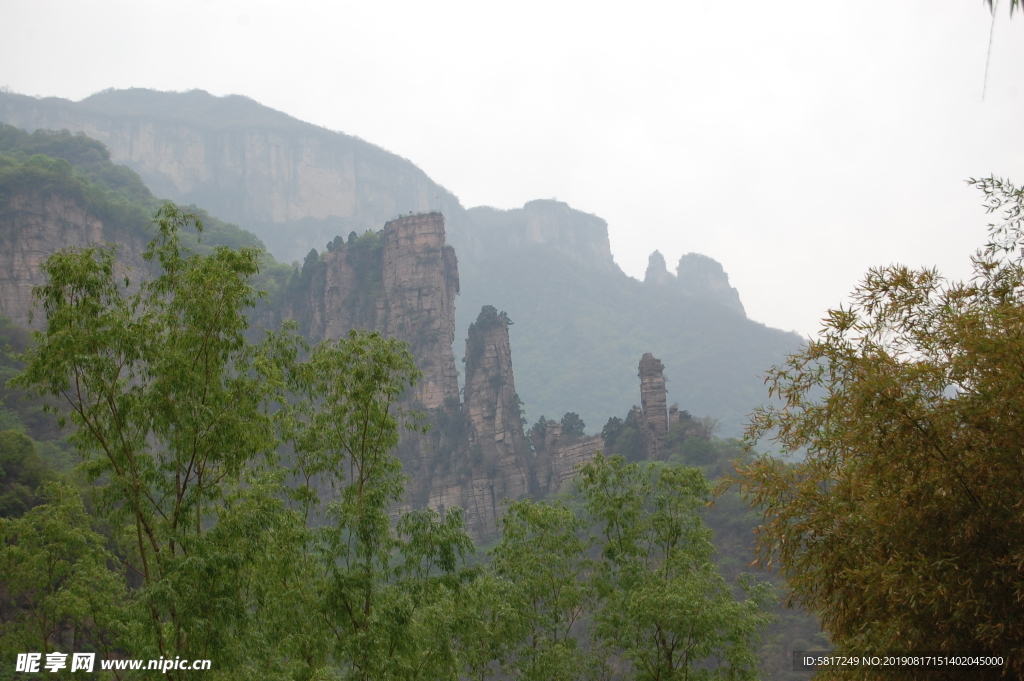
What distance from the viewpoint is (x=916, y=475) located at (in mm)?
8156

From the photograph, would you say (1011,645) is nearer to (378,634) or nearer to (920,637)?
(920,637)

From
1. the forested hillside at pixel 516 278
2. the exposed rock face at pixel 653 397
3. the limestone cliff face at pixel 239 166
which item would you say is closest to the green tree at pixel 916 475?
the exposed rock face at pixel 653 397

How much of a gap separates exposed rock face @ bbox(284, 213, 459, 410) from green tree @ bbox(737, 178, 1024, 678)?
6467 centimetres

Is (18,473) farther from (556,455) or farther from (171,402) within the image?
(556,455)

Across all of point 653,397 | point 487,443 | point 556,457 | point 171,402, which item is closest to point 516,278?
point 487,443

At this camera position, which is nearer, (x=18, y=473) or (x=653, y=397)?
(x=18, y=473)

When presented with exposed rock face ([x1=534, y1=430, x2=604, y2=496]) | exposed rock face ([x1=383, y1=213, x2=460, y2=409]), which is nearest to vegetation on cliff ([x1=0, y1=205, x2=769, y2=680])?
exposed rock face ([x1=534, y1=430, x2=604, y2=496])

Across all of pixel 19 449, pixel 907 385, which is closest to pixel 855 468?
pixel 907 385

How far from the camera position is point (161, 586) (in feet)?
31.4

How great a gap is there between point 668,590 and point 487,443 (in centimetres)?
5269

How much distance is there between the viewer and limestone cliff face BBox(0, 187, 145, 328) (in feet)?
202

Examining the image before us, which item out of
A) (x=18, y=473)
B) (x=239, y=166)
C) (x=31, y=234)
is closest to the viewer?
(x=18, y=473)

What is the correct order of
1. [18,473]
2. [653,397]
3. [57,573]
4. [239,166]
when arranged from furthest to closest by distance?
[239,166]
[653,397]
[18,473]
[57,573]

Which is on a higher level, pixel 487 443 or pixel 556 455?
pixel 487 443
